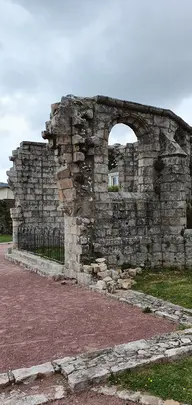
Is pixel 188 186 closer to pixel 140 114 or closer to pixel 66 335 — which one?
pixel 140 114

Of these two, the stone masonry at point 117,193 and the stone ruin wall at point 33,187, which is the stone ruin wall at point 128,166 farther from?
the stone masonry at point 117,193

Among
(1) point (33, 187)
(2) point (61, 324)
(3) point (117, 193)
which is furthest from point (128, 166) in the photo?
(2) point (61, 324)

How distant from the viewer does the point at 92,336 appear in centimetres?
499

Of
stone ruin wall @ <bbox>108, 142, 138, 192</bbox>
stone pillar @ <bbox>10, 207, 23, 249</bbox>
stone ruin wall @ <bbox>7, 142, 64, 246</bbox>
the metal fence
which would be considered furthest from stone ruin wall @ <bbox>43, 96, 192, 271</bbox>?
stone ruin wall @ <bbox>7, 142, 64, 246</bbox>

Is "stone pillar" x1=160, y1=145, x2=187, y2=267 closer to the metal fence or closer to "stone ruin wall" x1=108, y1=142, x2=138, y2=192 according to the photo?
"stone ruin wall" x1=108, y1=142, x2=138, y2=192

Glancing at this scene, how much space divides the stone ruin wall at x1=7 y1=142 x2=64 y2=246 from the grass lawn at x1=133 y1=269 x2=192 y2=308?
7.28 m

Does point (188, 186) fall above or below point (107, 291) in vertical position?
above

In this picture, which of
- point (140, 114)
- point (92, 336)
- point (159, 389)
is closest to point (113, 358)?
point (159, 389)

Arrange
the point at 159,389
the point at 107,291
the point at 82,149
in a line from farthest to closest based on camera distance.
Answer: the point at 82,149
the point at 107,291
the point at 159,389

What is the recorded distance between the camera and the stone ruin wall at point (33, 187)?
15023 millimetres

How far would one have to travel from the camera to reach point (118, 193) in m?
9.55

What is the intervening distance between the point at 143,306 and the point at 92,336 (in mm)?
1502

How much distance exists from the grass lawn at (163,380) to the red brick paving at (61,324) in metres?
0.92

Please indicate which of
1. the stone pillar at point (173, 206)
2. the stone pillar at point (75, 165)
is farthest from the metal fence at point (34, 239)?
the stone pillar at point (75, 165)
